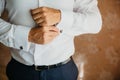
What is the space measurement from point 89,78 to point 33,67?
0.73 metres

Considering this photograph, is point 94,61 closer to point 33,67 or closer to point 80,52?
point 80,52

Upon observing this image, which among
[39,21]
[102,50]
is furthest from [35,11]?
[102,50]

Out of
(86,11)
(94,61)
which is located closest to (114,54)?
(94,61)

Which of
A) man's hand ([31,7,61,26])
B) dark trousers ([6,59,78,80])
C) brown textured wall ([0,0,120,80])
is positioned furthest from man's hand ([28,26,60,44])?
brown textured wall ([0,0,120,80])

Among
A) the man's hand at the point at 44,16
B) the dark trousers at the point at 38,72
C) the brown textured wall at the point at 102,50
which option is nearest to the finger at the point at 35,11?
the man's hand at the point at 44,16

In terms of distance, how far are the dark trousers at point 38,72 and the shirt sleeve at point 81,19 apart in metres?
0.15

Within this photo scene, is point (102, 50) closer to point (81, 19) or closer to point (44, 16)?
point (81, 19)

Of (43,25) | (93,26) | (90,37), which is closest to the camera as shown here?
(43,25)

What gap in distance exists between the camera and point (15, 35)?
3.02ft

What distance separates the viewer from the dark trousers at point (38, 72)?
974 millimetres

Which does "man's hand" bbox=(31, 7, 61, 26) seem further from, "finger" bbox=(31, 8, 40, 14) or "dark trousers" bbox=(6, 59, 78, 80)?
"dark trousers" bbox=(6, 59, 78, 80)

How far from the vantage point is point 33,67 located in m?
0.98

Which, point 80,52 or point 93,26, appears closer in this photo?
point 93,26

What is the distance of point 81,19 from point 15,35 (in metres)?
0.25
